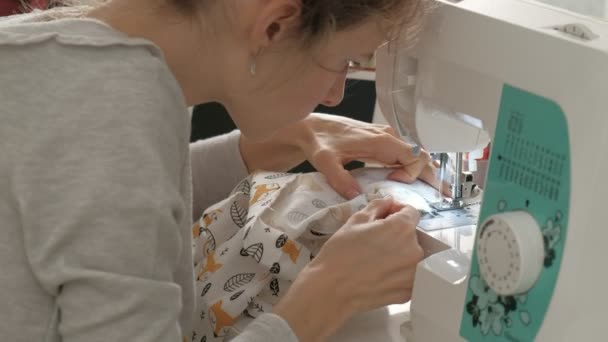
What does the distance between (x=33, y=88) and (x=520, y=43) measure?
0.47m

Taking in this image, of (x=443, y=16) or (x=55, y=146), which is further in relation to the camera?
(x=443, y=16)

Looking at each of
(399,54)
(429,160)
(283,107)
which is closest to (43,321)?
(283,107)

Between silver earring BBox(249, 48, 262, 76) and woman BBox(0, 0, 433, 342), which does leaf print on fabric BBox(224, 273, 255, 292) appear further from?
silver earring BBox(249, 48, 262, 76)

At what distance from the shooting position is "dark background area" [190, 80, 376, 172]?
199 centimetres

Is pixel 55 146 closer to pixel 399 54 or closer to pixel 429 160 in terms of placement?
pixel 399 54

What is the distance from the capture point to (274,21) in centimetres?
86

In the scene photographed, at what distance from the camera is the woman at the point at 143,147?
74 cm

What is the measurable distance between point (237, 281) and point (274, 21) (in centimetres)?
39

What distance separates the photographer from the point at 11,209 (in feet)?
2.55

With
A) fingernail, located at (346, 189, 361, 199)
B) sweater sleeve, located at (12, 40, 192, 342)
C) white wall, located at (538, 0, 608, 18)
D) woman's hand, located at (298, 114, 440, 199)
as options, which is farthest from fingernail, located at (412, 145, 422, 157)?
white wall, located at (538, 0, 608, 18)

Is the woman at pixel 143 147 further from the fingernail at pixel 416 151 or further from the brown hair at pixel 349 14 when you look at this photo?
the fingernail at pixel 416 151

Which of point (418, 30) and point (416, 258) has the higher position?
point (418, 30)

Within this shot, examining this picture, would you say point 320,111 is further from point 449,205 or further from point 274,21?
point 274,21

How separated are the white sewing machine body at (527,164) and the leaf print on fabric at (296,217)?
0.21m
